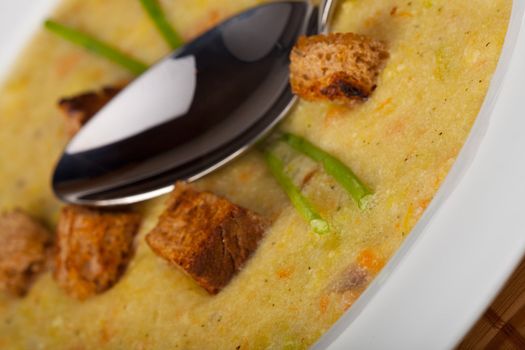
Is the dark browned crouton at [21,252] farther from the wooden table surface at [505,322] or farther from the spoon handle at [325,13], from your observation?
the wooden table surface at [505,322]

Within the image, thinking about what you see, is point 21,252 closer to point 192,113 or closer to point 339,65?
point 192,113

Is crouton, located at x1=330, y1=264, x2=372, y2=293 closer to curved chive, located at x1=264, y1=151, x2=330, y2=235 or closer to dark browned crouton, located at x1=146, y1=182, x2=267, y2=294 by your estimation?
curved chive, located at x1=264, y1=151, x2=330, y2=235

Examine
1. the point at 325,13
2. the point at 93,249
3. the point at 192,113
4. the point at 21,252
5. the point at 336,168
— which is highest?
the point at 325,13

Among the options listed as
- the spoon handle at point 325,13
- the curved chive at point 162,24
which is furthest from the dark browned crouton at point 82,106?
the spoon handle at point 325,13

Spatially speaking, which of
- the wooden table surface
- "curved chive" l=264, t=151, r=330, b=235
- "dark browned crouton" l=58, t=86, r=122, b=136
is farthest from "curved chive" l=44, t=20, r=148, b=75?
the wooden table surface

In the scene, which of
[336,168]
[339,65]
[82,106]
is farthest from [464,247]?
[82,106]

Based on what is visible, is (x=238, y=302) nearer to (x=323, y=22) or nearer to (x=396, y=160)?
(x=396, y=160)

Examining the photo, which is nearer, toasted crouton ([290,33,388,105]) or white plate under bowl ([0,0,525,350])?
white plate under bowl ([0,0,525,350])
